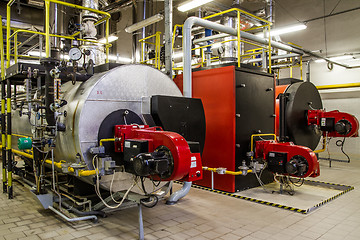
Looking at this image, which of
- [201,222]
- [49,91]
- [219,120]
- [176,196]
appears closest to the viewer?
[49,91]

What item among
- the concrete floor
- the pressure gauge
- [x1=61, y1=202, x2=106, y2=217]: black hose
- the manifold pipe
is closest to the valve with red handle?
the concrete floor

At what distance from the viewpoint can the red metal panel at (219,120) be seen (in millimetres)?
5113

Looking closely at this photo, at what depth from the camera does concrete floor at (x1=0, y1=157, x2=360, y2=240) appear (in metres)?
3.37

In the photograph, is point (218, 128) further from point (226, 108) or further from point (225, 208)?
point (225, 208)

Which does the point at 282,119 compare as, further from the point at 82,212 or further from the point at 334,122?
the point at 82,212

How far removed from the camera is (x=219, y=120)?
5297 millimetres

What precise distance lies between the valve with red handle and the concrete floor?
6.55 ft

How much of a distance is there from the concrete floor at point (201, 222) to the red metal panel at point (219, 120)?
0.64 metres

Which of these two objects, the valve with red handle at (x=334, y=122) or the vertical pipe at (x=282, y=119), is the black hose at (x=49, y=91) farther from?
the valve with red handle at (x=334, y=122)

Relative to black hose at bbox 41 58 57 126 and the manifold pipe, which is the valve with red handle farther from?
black hose at bbox 41 58 57 126

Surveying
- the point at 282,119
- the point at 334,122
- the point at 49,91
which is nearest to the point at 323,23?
the point at 334,122

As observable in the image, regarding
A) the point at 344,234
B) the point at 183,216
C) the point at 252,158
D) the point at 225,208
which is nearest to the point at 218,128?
the point at 252,158

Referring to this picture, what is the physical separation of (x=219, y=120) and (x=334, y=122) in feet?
9.68

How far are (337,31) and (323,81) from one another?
6.19 ft
